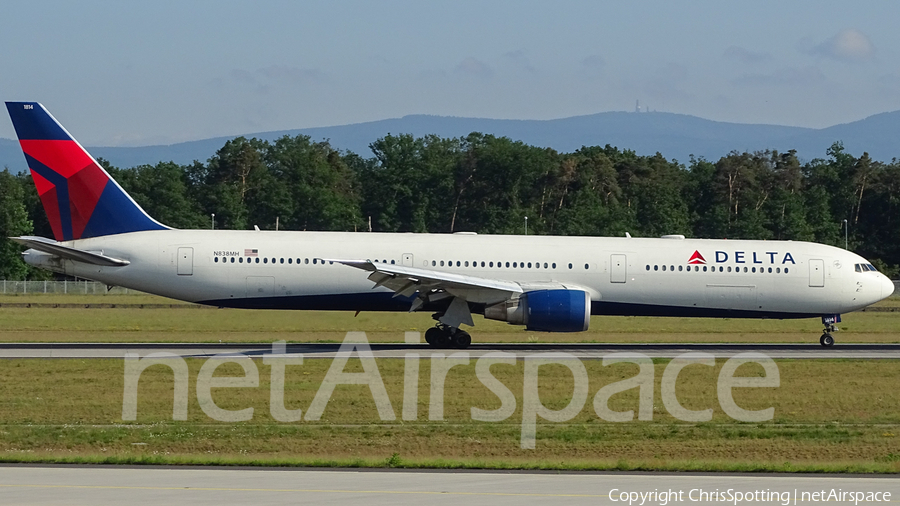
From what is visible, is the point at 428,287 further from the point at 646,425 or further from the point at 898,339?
the point at 898,339

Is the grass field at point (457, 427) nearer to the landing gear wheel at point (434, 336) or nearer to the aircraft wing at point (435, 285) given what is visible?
the aircraft wing at point (435, 285)

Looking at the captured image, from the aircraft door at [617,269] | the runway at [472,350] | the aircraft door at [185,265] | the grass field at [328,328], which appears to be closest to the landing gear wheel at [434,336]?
the runway at [472,350]

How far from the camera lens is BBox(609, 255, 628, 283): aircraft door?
29.5m

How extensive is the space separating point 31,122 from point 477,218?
176 ft

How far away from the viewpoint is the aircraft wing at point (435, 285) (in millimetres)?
26812

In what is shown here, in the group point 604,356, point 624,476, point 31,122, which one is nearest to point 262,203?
point 31,122

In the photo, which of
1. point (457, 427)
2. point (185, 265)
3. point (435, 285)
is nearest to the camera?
point (457, 427)

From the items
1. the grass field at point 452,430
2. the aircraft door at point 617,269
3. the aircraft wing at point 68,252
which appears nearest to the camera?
the grass field at point 452,430

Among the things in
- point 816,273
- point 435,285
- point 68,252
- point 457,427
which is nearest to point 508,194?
point 816,273

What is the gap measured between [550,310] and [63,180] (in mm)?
13649

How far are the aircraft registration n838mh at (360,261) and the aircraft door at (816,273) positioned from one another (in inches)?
1.1

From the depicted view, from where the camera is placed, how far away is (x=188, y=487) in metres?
11.3

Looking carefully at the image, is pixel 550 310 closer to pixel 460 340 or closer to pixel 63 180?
pixel 460 340

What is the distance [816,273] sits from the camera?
99.9 ft
